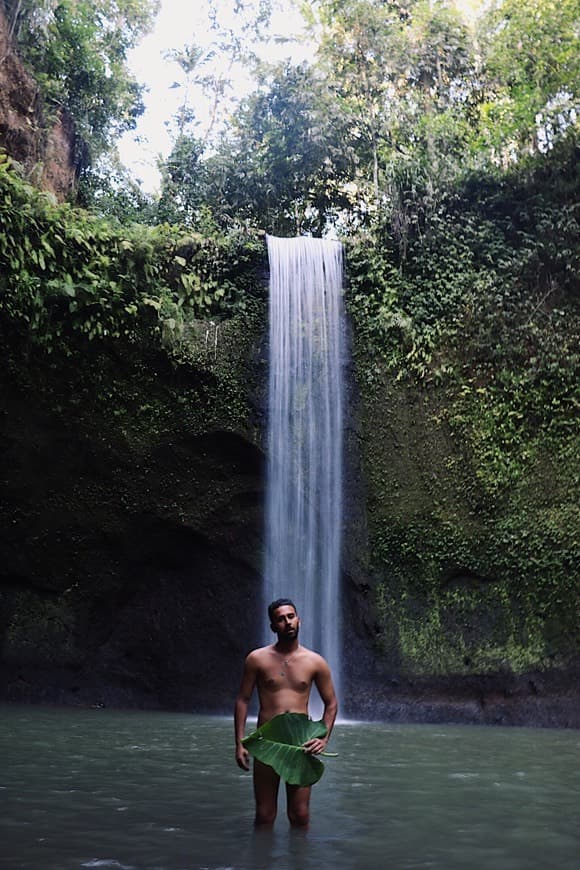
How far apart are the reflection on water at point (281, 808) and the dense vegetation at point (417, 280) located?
420cm

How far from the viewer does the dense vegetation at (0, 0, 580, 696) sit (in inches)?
488

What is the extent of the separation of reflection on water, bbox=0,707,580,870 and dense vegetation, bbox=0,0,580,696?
13.8ft

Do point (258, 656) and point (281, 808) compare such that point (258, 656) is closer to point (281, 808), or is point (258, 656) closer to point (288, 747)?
point (288, 747)

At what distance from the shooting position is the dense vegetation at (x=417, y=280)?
40.7 ft

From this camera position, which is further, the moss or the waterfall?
the waterfall

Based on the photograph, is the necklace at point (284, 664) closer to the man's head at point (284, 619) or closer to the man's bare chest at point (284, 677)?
the man's bare chest at point (284, 677)

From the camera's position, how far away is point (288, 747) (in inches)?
156

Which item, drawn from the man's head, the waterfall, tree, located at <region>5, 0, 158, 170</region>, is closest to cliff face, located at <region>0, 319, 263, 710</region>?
the waterfall

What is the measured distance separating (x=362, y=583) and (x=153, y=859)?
364 inches

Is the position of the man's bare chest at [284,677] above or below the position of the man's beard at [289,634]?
below

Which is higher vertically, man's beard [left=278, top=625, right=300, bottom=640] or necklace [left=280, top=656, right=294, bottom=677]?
man's beard [left=278, top=625, right=300, bottom=640]

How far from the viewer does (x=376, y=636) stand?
1248cm

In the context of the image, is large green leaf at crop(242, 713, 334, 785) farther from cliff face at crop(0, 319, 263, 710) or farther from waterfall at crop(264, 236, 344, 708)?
cliff face at crop(0, 319, 263, 710)

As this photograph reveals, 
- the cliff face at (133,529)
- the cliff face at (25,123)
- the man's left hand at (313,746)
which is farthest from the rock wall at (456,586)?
the man's left hand at (313,746)
